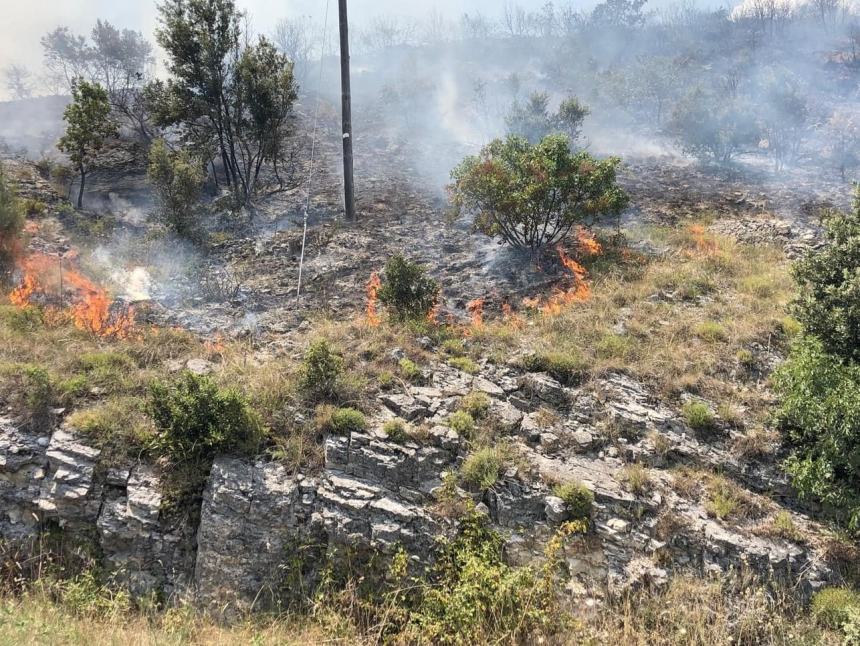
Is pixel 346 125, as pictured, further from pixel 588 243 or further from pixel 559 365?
pixel 559 365

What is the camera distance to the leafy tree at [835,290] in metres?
6.15

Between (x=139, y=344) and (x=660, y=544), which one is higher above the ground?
(x=139, y=344)

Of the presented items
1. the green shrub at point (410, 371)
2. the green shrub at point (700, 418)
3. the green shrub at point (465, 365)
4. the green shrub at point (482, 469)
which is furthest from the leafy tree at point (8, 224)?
the green shrub at point (700, 418)

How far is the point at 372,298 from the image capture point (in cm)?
1027

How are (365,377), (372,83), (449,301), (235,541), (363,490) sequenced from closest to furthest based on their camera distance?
1. (235,541)
2. (363,490)
3. (365,377)
4. (449,301)
5. (372,83)

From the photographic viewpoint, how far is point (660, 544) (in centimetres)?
531

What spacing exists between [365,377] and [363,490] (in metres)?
1.86

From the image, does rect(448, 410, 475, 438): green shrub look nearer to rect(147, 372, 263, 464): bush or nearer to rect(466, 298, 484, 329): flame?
rect(147, 372, 263, 464): bush

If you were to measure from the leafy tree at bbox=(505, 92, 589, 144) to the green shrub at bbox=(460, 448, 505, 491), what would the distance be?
18918 millimetres

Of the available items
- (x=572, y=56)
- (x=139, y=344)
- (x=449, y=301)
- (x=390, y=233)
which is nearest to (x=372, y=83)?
(x=572, y=56)

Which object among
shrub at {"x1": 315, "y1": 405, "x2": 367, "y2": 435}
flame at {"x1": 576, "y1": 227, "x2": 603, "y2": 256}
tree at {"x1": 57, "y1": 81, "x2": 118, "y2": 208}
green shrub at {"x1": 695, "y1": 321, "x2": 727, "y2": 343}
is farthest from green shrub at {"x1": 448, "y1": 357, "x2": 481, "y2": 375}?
tree at {"x1": 57, "y1": 81, "x2": 118, "y2": 208}

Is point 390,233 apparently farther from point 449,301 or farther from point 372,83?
point 372,83

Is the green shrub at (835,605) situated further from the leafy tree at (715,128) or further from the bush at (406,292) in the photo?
the leafy tree at (715,128)

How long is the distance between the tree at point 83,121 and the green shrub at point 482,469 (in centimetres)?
1303
